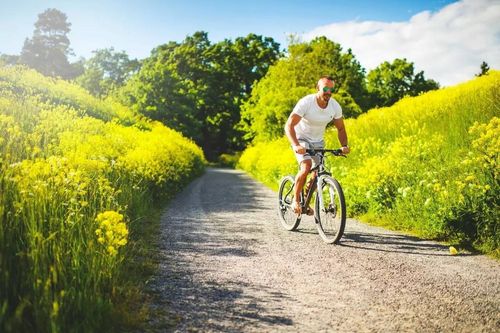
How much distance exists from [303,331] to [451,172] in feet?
15.3

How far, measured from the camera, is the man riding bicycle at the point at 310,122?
623cm

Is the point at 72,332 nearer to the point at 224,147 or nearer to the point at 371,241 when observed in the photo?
the point at 371,241

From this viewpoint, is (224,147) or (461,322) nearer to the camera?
(461,322)

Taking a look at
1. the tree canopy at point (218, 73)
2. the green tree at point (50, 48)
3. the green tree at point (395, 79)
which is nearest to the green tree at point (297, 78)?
the tree canopy at point (218, 73)

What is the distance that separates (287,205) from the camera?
24.6 ft

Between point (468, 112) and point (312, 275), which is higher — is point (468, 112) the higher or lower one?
the higher one

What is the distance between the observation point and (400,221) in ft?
23.9

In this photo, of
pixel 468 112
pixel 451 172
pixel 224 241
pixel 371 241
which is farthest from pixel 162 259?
pixel 468 112

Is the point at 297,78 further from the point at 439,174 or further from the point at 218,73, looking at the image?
the point at 218,73

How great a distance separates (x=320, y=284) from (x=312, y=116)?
288 cm

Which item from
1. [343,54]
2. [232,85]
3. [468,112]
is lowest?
[468,112]

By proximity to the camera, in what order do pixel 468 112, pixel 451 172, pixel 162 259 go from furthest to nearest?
pixel 468 112
pixel 451 172
pixel 162 259

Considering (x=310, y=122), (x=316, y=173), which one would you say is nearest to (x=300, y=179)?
(x=316, y=173)

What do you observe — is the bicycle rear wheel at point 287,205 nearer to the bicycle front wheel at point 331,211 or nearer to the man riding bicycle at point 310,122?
the man riding bicycle at point 310,122
